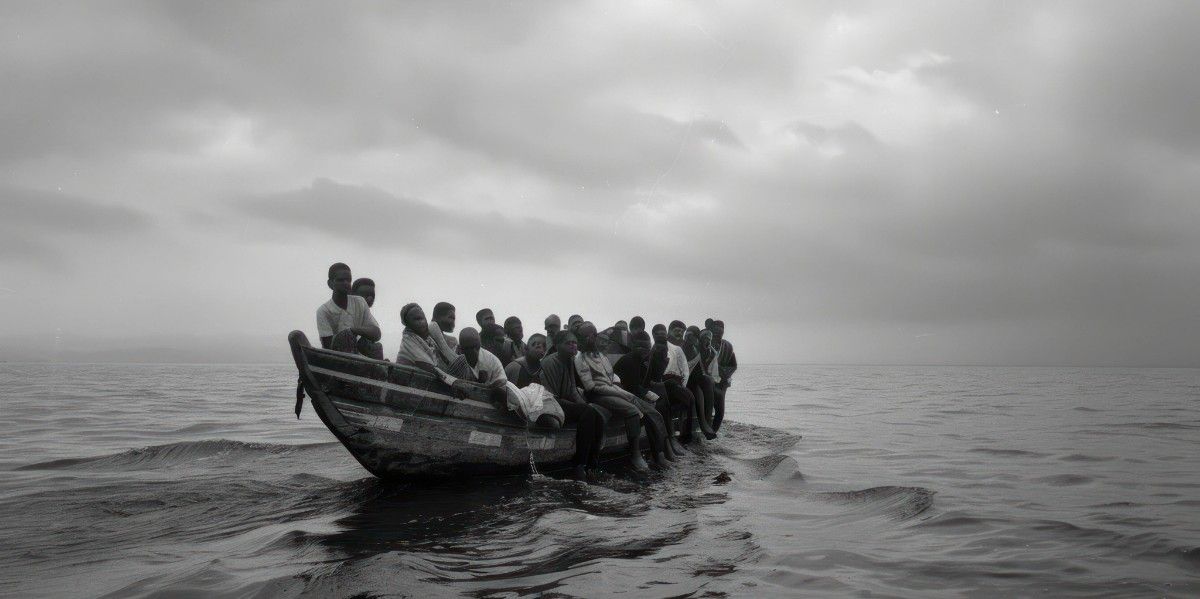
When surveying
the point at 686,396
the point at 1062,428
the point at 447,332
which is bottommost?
the point at 1062,428

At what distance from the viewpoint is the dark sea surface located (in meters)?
4.97

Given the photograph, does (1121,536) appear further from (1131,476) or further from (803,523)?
(1131,476)

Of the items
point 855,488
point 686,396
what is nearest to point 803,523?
point 855,488

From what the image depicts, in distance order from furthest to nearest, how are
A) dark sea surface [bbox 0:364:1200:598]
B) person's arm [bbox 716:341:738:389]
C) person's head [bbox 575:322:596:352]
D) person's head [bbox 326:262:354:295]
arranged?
person's arm [bbox 716:341:738:389] → person's head [bbox 575:322:596:352] → person's head [bbox 326:262:354:295] → dark sea surface [bbox 0:364:1200:598]

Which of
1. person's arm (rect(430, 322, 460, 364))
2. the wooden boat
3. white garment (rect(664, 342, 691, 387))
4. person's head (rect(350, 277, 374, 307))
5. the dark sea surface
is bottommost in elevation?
the dark sea surface

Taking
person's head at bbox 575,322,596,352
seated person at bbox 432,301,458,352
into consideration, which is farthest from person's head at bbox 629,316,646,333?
seated person at bbox 432,301,458,352

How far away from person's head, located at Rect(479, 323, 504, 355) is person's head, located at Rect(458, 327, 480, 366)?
190cm

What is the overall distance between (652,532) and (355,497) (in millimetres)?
3651

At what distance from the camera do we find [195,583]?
480cm

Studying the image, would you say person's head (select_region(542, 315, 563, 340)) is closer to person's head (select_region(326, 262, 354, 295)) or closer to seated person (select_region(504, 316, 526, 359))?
seated person (select_region(504, 316, 526, 359))

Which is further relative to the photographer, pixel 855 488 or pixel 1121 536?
pixel 855 488

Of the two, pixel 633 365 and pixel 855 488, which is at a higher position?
pixel 633 365

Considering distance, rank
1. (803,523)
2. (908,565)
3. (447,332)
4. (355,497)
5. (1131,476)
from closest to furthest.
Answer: (908,565)
(803,523)
(355,497)
(447,332)
(1131,476)

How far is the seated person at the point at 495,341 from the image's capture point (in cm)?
1084
